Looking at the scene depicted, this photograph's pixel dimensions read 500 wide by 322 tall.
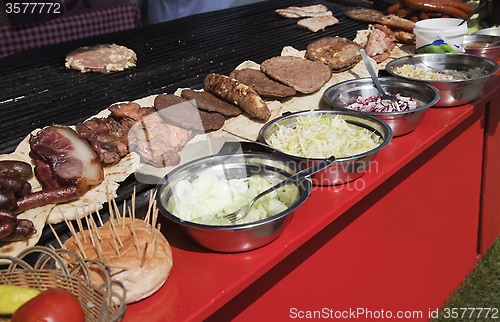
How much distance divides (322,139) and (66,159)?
1.48 m

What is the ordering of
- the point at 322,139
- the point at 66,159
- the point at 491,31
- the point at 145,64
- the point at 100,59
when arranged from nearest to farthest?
1. the point at 66,159
2. the point at 322,139
3. the point at 100,59
4. the point at 145,64
5. the point at 491,31

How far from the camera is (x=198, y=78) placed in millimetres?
3373

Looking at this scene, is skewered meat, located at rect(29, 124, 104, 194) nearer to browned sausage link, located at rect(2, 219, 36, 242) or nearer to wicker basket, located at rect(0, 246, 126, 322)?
browned sausage link, located at rect(2, 219, 36, 242)

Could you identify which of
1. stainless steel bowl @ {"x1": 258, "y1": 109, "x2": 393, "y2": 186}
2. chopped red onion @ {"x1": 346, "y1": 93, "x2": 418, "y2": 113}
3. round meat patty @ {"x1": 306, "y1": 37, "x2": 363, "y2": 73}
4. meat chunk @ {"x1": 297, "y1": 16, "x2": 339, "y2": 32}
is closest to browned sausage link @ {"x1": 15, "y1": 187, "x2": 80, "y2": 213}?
stainless steel bowl @ {"x1": 258, "y1": 109, "x2": 393, "y2": 186}

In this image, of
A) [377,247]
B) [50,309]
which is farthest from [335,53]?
[50,309]

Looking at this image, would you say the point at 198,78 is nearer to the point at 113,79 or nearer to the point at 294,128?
the point at 113,79

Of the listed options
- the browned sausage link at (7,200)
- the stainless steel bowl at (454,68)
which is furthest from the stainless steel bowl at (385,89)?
the browned sausage link at (7,200)

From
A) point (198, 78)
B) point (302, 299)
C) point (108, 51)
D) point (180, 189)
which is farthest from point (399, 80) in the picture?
point (108, 51)

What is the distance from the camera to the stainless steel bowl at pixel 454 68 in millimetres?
3023

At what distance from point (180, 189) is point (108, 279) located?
2.34 feet

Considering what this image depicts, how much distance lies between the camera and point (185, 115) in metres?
2.62

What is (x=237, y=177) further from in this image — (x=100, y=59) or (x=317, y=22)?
→ (x=317, y=22)

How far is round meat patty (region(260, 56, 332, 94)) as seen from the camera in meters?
3.20

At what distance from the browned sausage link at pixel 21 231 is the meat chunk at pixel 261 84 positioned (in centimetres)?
193
